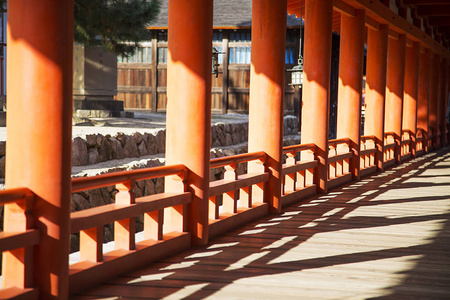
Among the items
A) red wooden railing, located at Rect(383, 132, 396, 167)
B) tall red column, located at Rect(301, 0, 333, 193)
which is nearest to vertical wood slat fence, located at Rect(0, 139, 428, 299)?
tall red column, located at Rect(301, 0, 333, 193)

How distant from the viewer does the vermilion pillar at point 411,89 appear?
1608 cm

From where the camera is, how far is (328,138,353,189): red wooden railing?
1012 cm

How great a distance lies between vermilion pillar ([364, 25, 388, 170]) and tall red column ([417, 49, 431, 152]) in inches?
224

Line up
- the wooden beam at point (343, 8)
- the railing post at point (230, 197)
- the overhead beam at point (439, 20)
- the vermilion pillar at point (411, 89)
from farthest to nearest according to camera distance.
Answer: the overhead beam at point (439, 20) → the vermilion pillar at point (411, 89) → the wooden beam at point (343, 8) → the railing post at point (230, 197)

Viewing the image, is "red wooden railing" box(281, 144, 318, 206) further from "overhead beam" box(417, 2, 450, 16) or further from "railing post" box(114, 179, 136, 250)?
"overhead beam" box(417, 2, 450, 16)

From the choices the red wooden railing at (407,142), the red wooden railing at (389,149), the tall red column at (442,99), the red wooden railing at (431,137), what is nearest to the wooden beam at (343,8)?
the red wooden railing at (389,149)

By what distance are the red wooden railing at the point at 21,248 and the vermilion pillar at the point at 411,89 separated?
13.8 m

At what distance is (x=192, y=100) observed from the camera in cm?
555

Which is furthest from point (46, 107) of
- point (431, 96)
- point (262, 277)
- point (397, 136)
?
point (431, 96)

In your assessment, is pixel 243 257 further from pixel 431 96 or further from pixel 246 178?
pixel 431 96

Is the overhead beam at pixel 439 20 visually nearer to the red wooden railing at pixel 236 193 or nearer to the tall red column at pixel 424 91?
the tall red column at pixel 424 91

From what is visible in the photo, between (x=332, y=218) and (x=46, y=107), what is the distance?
4.29 metres

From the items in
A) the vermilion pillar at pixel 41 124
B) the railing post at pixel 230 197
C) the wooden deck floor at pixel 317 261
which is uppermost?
the vermilion pillar at pixel 41 124

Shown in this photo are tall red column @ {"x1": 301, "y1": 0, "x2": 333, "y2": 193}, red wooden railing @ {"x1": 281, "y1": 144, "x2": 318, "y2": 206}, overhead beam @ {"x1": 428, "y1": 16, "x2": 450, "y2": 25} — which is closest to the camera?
red wooden railing @ {"x1": 281, "y1": 144, "x2": 318, "y2": 206}
